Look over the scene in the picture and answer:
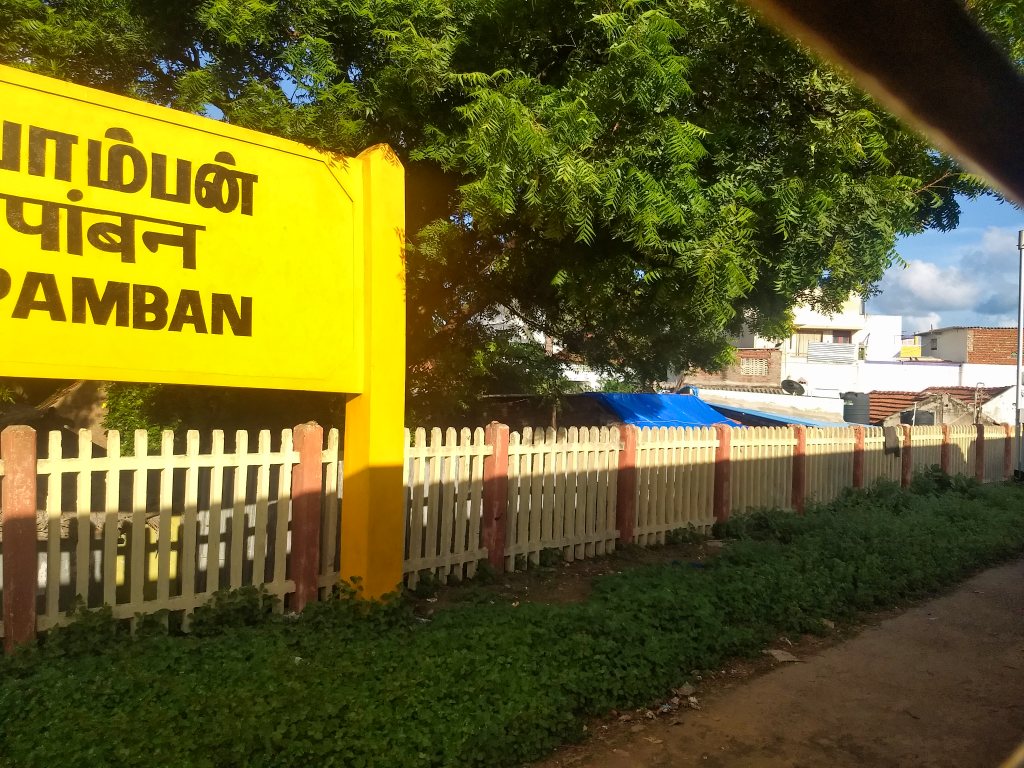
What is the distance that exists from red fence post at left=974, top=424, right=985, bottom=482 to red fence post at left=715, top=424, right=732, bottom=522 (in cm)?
1001

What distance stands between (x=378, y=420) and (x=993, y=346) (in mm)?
42975

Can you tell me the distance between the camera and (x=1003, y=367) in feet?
121

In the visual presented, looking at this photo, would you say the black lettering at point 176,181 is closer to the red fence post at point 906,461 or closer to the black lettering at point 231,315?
the black lettering at point 231,315

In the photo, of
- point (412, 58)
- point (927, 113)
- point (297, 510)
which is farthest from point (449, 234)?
point (927, 113)

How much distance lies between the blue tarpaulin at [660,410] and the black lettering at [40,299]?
473 inches

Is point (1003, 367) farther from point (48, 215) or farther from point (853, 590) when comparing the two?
point (48, 215)

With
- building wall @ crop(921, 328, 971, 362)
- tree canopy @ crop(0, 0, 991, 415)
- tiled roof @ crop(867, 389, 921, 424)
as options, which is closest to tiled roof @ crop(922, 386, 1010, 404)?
tiled roof @ crop(867, 389, 921, 424)

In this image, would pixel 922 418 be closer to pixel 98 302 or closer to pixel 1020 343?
pixel 1020 343

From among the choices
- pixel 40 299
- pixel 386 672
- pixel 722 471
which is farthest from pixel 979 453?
pixel 40 299

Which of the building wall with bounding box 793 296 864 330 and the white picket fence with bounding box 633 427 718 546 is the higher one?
the building wall with bounding box 793 296 864 330

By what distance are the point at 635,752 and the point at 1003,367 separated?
39754mm

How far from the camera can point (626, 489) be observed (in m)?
8.28

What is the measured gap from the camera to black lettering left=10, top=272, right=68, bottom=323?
434cm

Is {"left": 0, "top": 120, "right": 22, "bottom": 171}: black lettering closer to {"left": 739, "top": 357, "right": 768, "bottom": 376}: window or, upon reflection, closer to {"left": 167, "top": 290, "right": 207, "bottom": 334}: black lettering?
{"left": 167, "top": 290, "right": 207, "bottom": 334}: black lettering
